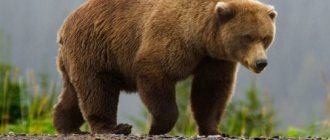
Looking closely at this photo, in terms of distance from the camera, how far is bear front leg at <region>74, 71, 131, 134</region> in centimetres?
926

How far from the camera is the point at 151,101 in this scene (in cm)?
868

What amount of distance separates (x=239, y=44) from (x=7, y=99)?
5402 mm

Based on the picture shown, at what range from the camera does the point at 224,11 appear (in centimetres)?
852

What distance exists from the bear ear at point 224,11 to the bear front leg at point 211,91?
52 centimetres

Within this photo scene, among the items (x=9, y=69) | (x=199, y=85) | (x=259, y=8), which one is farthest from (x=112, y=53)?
(x=9, y=69)

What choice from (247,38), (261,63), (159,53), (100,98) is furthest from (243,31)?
(100,98)

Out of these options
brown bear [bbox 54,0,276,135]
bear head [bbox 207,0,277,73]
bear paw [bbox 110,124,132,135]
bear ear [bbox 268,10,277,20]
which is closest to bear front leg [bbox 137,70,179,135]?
brown bear [bbox 54,0,276,135]

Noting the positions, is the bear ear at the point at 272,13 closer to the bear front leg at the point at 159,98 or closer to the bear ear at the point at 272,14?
the bear ear at the point at 272,14

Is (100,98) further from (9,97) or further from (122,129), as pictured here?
(9,97)

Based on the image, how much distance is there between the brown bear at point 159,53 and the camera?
8562 mm

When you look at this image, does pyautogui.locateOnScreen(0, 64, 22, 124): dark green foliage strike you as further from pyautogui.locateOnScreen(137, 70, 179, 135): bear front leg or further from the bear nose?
the bear nose

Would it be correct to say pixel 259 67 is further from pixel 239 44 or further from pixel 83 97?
pixel 83 97

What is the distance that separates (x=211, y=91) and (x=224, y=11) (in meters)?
0.94

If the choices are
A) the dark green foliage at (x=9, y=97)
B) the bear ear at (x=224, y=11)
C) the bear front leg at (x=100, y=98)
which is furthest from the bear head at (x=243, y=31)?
the dark green foliage at (x=9, y=97)
